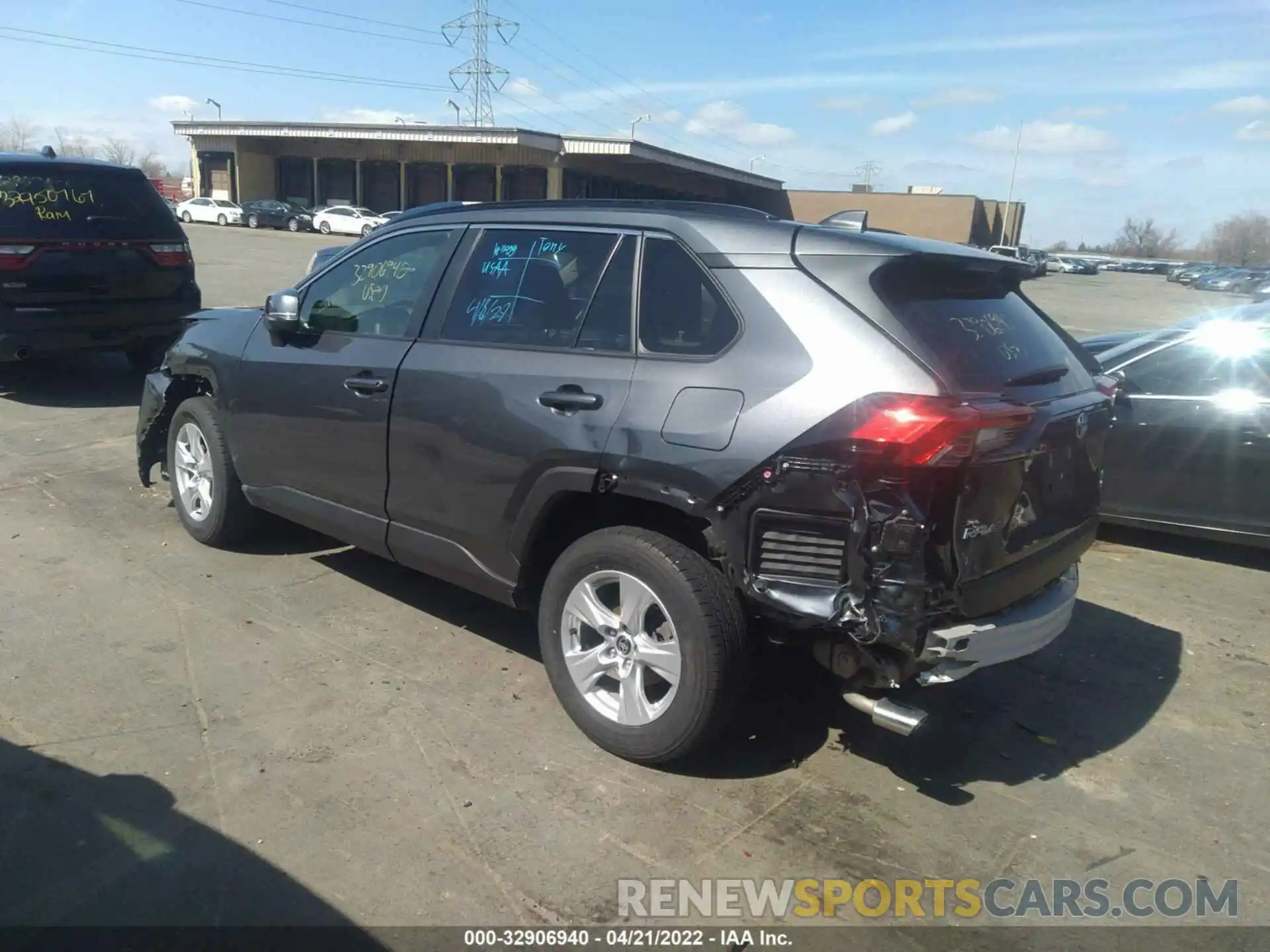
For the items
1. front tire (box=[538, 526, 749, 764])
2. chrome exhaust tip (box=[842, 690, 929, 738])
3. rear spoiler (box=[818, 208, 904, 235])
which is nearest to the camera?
chrome exhaust tip (box=[842, 690, 929, 738])

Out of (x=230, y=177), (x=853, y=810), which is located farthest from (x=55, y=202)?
(x=230, y=177)

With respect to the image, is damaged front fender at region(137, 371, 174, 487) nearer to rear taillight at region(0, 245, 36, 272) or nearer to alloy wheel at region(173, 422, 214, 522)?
alloy wheel at region(173, 422, 214, 522)

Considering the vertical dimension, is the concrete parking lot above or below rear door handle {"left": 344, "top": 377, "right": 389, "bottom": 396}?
below

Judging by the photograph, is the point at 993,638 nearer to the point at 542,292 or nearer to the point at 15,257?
the point at 542,292

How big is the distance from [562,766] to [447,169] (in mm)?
54703

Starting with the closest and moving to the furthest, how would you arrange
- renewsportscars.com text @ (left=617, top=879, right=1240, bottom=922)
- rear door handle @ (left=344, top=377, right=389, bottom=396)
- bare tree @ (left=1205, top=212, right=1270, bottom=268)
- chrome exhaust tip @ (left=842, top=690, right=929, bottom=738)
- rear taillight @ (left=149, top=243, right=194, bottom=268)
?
renewsportscars.com text @ (left=617, top=879, right=1240, bottom=922) < chrome exhaust tip @ (left=842, top=690, right=929, bottom=738) < rear door handle @ (left=344, top=377, right=389, bottom=396) < rear taillight @ (left=149, top=243, right=194, bottom=268) < bare tree @ (left=1205, top=212, right=1270, bottom=268)

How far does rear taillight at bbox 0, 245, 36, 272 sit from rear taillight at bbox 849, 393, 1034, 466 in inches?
310

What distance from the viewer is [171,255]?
9125mm

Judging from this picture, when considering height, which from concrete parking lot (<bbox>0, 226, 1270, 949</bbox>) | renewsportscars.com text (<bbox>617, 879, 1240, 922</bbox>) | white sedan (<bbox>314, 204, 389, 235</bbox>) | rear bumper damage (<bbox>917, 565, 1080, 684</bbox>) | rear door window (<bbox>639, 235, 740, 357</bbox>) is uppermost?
white sedan (<bbox>314, 204, 389, 235</bbox>)

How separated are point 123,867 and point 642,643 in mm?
1708

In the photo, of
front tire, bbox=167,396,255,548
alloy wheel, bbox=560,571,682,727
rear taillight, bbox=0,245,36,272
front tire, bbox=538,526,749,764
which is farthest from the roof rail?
rear taillight, bbox=0,245,36,272

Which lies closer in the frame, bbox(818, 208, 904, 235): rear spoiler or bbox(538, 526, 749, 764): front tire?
bbox(538, 526, 749, 764): front tire

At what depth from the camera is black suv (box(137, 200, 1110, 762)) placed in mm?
2965

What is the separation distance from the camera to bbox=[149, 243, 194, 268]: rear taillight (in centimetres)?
898
